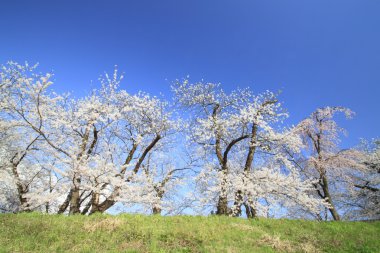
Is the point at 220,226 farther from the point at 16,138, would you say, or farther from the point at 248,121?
the point at 16,138

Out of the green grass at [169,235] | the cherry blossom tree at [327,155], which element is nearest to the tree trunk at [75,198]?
the green grass at [169,235]

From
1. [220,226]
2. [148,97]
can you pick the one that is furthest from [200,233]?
[148,97]

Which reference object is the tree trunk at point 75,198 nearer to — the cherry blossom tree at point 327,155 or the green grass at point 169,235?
the green grass at point 169,235

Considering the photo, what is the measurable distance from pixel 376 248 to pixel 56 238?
10806 millimetres

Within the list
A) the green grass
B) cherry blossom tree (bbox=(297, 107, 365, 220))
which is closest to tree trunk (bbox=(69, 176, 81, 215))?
the green grass

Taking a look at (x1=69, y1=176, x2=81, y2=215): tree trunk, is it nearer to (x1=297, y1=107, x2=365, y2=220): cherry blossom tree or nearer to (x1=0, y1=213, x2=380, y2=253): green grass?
(x1=0, y1=213, x2=380, y2=253): green grass

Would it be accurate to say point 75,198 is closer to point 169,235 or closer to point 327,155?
point 169,235

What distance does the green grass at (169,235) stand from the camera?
31.7 ft

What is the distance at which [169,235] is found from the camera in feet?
35.8

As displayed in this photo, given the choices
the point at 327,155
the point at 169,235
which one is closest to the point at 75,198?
the point at 169,235

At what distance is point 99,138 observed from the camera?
957 inches

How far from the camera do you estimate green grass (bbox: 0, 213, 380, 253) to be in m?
9.66

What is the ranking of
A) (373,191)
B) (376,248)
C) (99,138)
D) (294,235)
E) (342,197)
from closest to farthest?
(376,248)
(294,235)
(99,138)
(373,191)
(342,197)

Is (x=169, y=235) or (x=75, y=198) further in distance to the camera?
(x=75, y=198)
